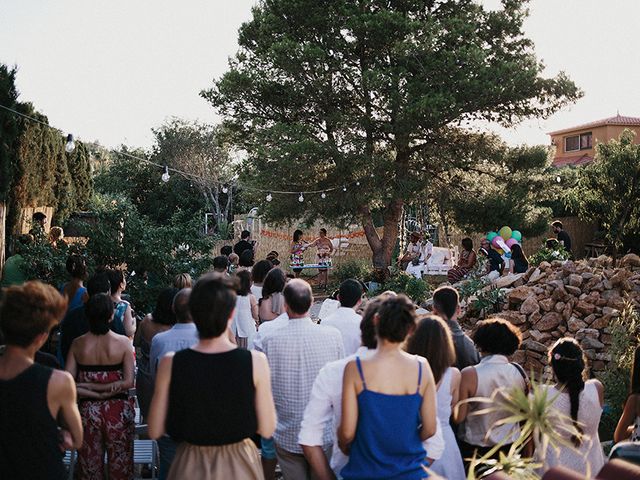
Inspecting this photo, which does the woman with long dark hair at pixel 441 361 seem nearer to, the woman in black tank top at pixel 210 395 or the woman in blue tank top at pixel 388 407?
the woman in blue tank top at pixel 388 407

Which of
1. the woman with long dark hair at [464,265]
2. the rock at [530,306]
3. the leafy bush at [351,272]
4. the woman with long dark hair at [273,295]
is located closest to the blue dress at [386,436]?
the woman with long dark hair at [273,295]

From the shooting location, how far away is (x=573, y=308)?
10.2 metres

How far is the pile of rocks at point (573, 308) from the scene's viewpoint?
32.2ft

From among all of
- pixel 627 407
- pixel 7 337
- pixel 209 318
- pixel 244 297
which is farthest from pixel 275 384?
pixel 244 297

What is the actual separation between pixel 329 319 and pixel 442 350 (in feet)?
4.79

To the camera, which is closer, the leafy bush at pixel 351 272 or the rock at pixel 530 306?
the rock at pixel 530 306

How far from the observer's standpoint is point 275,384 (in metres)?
4.09

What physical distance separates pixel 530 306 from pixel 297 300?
7.13 metres

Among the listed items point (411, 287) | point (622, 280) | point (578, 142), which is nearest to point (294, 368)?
point (622, 280)

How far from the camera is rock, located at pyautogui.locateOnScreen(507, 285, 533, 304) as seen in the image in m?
10.8

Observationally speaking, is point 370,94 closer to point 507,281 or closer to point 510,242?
point 510,242

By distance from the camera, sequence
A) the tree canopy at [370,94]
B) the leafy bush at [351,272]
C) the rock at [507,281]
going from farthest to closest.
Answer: the leafy bush at [351,272] < the tree canopy at [370,94] < the rock at [507,281]

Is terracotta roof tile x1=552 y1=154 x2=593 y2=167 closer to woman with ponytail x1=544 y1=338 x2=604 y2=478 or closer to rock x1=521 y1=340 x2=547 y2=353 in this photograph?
rock x1=521 y1=340 x2=547 y2=353

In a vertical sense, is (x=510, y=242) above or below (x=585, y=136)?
below
